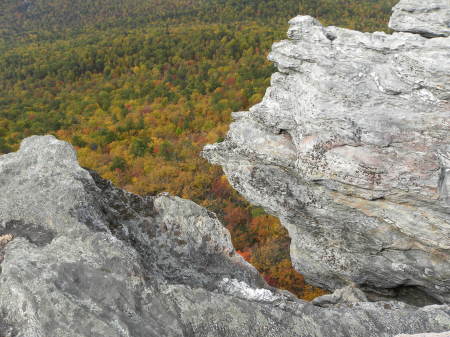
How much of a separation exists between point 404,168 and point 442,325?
8.19 feet

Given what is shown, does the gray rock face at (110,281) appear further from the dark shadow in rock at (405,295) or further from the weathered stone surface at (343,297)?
the dark shadow in rock at (405,295)

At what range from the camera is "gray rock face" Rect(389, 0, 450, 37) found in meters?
7.86

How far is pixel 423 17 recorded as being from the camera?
26.7ft

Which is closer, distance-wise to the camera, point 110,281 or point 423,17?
point 110,281

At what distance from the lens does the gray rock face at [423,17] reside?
25.8 ft

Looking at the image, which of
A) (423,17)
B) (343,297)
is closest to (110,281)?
(343,297)

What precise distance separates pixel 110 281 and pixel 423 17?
28.0 ft

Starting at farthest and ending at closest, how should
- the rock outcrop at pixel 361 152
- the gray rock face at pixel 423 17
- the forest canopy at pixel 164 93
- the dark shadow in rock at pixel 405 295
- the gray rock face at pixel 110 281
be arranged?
the forest canopy at pixel 164 93 → the dark shadow in rock at pixel 405 295 → the gray rock face at pixel 423 17 → the rock outcrop at pixel 361 152 → the gray rock face at pixel 110 281

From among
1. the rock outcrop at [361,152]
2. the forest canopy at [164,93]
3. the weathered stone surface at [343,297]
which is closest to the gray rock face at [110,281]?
the rock outcrop at [361,152]

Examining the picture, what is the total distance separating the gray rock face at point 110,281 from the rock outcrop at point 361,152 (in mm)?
1774

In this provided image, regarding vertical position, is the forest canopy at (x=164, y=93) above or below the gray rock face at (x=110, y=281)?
below

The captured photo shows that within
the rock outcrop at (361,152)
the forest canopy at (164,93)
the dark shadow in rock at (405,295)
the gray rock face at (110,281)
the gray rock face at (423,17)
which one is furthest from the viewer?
the forest canopy at (164,93)

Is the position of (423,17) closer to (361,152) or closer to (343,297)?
(361,152)

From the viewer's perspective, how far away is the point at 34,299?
425cm
